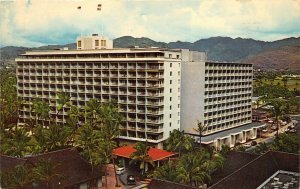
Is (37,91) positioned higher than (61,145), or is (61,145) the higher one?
(37,91)

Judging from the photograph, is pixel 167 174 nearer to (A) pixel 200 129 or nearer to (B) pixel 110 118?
(B) pixel 110 118

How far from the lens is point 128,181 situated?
54.3 meters

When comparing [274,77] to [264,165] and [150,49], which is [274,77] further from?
[264,165]

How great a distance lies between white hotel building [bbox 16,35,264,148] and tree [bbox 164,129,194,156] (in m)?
2.86

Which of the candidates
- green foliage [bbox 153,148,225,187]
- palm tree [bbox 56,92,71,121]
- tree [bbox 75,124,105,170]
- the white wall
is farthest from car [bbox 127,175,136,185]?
palm tree [bbox 56,92,71,121]

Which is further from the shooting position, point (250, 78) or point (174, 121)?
point (250, 78)

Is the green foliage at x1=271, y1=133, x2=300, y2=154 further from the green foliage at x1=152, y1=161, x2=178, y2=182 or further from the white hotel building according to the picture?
the green foliage at x1=152, y1=161, x2=178, y2=182

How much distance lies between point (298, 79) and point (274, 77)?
1186cm

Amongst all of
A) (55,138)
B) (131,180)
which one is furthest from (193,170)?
(55,138)

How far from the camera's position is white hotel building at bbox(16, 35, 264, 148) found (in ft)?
223

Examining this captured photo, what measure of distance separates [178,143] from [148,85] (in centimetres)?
1231

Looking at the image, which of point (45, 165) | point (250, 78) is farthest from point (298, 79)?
point (45, 165)

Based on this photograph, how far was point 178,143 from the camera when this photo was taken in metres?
61.8

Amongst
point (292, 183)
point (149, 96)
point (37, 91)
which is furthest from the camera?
point (37, 91)
